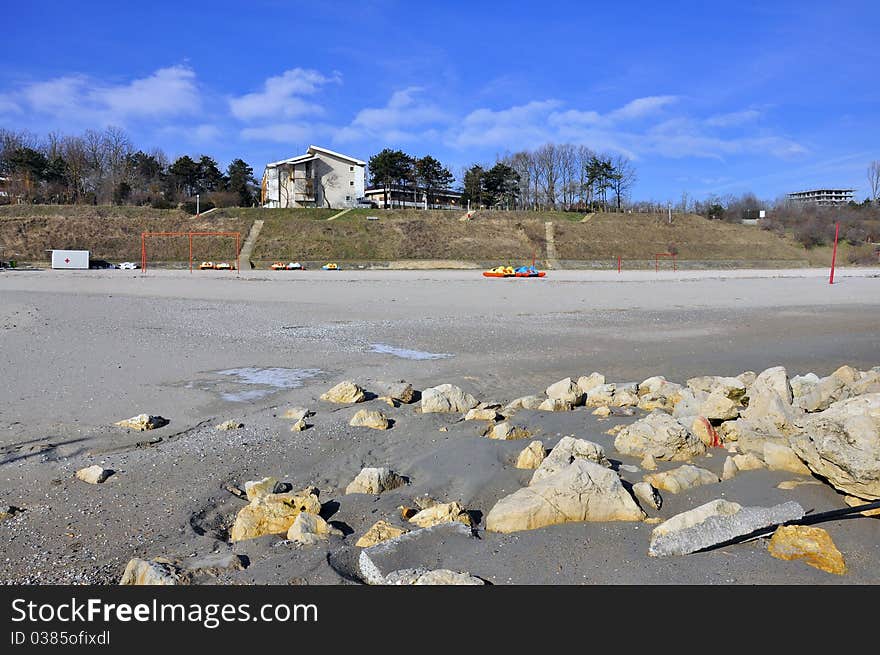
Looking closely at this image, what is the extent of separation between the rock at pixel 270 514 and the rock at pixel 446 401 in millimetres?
3434

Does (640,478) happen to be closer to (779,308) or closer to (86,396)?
(86,396)

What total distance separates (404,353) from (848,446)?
9.69 meters

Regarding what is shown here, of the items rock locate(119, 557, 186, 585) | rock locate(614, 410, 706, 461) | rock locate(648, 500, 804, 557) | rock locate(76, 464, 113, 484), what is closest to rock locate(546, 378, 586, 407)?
rock locate(614, 410, 706, 461)

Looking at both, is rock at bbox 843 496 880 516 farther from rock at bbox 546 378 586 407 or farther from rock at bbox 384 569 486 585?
rock at bbox 546 378 586 407

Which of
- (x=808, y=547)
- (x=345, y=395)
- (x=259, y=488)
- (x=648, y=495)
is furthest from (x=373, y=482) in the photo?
(x=808, y=547)

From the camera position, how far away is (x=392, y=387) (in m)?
9.69

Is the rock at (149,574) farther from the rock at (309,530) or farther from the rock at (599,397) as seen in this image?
the rock at (599,397)

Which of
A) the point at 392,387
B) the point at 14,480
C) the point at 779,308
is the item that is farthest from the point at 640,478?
the point at 779,308

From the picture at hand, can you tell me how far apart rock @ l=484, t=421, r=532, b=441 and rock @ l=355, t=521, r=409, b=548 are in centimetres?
255

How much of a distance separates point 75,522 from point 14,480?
141cm

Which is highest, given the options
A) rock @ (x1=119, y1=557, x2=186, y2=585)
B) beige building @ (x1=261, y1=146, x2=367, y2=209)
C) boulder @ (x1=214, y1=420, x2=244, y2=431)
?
beige building @ (x1=261, y1=146, x2=367, y2=209)

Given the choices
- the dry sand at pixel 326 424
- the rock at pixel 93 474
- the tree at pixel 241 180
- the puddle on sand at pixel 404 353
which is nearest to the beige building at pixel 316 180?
the tree at pixel 241 180

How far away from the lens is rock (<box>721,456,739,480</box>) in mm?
5783

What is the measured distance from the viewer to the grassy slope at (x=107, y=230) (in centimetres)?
6397
